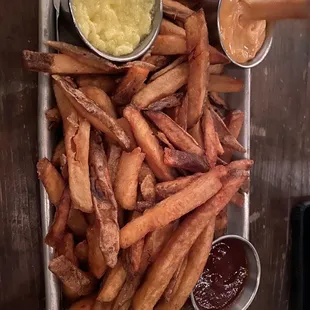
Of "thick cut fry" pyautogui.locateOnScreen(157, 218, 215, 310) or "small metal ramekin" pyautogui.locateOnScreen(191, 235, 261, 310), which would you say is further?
"small metal ramekin" pyautogui.locateOnScreen(191, 235, 261, 310)

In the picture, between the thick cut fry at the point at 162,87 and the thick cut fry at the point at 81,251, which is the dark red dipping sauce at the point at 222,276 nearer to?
the thick cut fry at the point at 81,251

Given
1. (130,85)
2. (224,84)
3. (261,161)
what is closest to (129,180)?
(130,85)

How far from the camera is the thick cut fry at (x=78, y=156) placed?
1856 mm

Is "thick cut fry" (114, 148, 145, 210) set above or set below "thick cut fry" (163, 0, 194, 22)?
below

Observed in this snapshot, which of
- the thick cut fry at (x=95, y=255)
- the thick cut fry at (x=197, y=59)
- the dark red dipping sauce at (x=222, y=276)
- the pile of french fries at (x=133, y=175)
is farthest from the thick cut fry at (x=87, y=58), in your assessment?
the dark red dipping sauce at (x=222, y=276)

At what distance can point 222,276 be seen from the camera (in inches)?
92.7

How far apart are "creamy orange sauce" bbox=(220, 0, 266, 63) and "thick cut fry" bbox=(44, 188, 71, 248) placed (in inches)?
38.2

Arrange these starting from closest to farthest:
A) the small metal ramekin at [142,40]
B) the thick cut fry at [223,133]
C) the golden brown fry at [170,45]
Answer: the small metal ramekin at [142,40] → the golden brown fry at [170,45] → the thick cut fry at [223,133]

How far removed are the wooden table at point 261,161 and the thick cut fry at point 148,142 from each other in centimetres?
51

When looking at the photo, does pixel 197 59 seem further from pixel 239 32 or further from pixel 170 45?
pixel 239 32

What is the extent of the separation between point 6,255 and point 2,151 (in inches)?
17.1

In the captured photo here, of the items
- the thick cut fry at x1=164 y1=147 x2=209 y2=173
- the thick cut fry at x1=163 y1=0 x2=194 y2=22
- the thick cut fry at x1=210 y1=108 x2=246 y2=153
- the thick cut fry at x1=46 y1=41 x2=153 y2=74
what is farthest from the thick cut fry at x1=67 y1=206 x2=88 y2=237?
the thick cut fry at x1=163 y1=0 x2=194 y2=22

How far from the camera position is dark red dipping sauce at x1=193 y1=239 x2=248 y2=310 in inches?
90.2

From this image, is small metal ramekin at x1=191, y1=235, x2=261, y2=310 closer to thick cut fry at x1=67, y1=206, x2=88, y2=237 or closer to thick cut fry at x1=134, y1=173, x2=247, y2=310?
thick cut fry at x1=134, y1=173, x2=247, y2=310
